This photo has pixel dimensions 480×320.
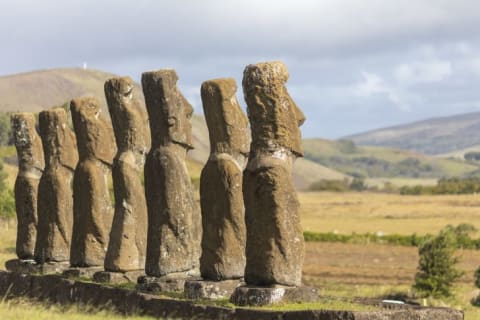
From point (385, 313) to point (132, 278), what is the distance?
832 cm

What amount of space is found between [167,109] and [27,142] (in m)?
7.93

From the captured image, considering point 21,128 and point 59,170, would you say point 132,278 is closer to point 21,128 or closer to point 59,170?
point 59,170

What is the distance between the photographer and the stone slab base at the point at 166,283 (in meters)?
19.4

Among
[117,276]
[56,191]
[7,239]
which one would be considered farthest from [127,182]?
[7,239]

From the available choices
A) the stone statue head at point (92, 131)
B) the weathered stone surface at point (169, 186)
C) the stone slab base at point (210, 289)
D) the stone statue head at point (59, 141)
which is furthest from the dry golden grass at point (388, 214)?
the stone slab base at point (210, 289)

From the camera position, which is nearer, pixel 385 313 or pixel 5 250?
pixel 385 313

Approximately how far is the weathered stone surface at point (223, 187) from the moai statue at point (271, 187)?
1.44 m

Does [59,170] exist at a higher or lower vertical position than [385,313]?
higher

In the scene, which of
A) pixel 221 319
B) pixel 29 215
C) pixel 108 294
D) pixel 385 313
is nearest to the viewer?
pixel 385 313

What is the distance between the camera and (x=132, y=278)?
2150 cm

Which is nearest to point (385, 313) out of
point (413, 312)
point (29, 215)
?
point (413, 312)

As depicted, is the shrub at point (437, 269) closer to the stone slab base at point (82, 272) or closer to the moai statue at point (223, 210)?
the stone slab base at point (82, 272)

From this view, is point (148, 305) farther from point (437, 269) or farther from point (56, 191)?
point (437, 269)

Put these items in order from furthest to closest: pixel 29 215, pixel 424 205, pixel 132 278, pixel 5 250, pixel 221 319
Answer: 1. pixel 424 205
2. pixel 5 250
3. pixel 29 215
4. pixel 132 278
5. pixel 221 319
